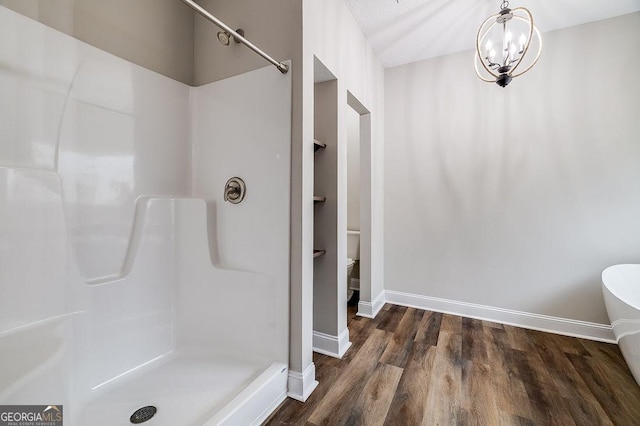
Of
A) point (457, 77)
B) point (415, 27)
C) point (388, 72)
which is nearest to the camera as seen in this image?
point (415, 27)

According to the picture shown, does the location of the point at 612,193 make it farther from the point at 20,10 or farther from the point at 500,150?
the point at 20,10

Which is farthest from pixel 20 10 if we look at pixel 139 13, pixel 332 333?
pixel 332 333

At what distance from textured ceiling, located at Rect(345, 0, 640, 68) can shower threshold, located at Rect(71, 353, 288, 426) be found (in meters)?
2.57

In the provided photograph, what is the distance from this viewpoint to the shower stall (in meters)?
1.11

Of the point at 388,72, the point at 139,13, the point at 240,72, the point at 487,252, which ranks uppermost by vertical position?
the point at 388,72

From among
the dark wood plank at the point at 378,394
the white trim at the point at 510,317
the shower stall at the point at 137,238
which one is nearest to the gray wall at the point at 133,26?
the shower stall at the point at 137,238

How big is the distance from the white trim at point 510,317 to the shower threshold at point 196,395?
172cm

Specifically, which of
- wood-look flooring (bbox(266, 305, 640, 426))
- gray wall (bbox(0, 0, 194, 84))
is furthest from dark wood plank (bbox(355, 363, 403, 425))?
gray wall (bbox(0, 0, 194, 84))

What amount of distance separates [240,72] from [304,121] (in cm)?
59

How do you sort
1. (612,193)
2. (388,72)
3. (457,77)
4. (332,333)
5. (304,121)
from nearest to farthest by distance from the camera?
(304,121) → (332,333) → (612,193) → (457,77) → (388,72)

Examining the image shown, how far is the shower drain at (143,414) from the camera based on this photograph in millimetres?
1170

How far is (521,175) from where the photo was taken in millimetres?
2273

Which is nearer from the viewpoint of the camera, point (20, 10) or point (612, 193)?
point (20, 10)

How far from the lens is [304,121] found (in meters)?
1.45
